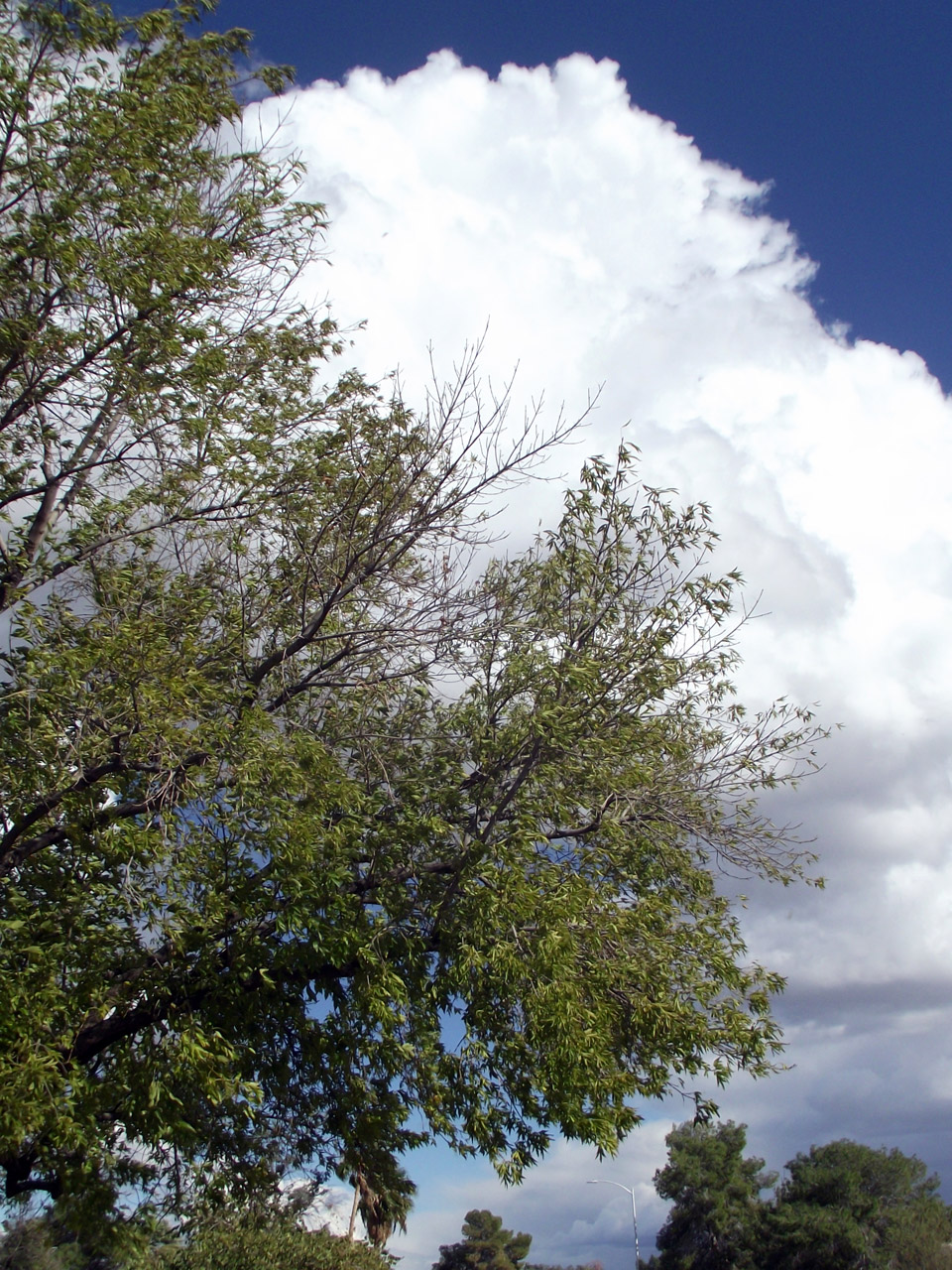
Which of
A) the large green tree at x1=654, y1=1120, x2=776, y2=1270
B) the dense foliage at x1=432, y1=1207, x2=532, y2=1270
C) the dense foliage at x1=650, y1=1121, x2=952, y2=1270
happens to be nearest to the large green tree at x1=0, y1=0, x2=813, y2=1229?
the dense foliage at x1=650, y1=1121, x2=952, y2=1270

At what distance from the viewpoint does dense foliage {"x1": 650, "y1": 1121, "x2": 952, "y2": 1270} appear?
141 feet

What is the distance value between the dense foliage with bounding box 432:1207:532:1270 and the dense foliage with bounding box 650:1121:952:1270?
1547 cm

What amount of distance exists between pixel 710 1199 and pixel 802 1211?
5.09 m

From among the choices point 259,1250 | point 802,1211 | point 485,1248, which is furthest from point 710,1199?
point 259,1250

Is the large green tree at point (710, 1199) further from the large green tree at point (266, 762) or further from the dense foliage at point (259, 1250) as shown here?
the large green tree at point (266, 762)

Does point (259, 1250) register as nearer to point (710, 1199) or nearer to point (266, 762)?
point (266, 762)

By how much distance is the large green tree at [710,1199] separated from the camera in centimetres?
4803

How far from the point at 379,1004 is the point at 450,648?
343 cm

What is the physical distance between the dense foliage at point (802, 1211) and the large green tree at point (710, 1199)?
5 cm

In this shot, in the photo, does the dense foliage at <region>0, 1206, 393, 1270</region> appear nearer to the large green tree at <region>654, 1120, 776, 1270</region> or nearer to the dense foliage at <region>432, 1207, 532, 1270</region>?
the large green tree at <region>654, 1120, 776, 1270</region>

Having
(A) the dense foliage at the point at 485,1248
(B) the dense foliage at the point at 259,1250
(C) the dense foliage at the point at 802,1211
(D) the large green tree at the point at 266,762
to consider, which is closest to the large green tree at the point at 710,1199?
(C) the dense foliage at the point at 802,1211

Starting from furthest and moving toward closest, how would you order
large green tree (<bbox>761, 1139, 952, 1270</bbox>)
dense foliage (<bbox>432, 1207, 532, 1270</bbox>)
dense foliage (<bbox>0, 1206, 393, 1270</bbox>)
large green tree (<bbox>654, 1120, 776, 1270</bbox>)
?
dense foliage (<bbox>432, 1207, 532, 1270</bbox>), large green tree (<bbox>654, 1120, 776, 1270</bbox>), large green tree (<bbox>761, 1139, 952, 1270</bbox>), dense foliage (<bbox>0, 1206, 393, 1270</bbox>)

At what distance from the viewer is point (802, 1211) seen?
148ft

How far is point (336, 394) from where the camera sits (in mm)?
11266
